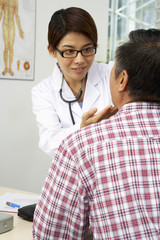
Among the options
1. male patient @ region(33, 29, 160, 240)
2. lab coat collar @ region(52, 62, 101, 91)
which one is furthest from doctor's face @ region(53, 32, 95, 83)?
male patient @ region(33, 29, 160, 240)

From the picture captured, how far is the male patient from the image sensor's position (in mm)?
816

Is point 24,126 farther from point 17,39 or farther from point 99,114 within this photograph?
point 99,114

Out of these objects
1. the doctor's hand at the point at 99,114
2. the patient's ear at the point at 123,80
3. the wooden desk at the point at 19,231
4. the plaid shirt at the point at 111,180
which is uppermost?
the patient's ear at the point at 123,80

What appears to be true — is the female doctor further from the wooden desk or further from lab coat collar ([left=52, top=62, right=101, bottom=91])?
the wooden desk

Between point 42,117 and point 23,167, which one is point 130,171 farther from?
point 23,167

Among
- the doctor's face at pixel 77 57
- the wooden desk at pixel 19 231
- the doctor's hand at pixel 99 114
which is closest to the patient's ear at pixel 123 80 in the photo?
the doctor's hand at pixel 99 114

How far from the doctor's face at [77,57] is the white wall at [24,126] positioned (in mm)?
1170

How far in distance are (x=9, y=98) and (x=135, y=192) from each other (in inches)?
83.0

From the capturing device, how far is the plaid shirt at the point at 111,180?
814 millimetres

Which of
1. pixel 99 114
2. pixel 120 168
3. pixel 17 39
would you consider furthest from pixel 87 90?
pixel 17 39

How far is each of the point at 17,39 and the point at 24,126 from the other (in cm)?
75

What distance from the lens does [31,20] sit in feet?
9.35

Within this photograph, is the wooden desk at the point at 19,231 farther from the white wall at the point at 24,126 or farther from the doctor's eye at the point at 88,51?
the white wall at the point at 24,126

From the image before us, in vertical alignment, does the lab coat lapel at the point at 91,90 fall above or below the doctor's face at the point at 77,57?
below
